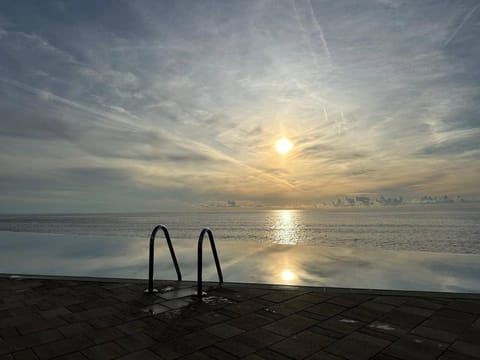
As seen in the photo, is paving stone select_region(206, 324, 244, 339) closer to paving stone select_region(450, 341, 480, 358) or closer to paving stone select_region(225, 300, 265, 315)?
paving stone select_region(225, 300, 265, 315)

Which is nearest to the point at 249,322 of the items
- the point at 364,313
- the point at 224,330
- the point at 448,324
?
the point at 224,330

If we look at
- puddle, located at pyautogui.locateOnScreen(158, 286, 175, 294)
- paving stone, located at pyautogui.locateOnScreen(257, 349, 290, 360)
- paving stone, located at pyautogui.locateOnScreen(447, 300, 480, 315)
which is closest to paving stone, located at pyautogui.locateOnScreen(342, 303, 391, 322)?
paving stone, located at pyautogui.locateOnScreen(447, 300, 480, 315)

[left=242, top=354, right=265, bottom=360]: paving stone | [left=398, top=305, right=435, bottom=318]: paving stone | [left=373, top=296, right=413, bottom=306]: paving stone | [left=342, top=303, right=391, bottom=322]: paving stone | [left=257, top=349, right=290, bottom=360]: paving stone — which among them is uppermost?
[left=373, top=296, right=413, bottom=306]: paving stone

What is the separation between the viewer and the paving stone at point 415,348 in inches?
125

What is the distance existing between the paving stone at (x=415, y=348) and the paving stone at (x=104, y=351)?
2811mm

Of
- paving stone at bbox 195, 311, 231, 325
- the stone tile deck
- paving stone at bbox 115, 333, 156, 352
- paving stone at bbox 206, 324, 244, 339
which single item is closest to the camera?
the stone tile deck

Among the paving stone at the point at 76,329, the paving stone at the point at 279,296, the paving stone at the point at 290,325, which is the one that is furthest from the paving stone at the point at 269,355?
the paving stone at the point at 76,329

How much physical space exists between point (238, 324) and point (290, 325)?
67cm

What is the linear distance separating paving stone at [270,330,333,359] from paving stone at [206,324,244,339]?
570 millimetres

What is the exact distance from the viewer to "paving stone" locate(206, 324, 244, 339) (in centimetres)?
377

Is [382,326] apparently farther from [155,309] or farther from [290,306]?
[155,309]

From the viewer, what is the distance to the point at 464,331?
3.71 metres

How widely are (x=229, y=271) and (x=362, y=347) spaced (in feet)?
21.2

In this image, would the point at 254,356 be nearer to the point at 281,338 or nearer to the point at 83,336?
the point at 281,338
